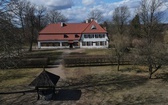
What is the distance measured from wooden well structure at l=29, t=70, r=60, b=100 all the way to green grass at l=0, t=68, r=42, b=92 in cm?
401

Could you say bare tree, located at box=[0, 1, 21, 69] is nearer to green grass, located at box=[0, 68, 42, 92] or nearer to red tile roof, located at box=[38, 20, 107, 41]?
green grass, located at box=[0, 68, 42, 92]

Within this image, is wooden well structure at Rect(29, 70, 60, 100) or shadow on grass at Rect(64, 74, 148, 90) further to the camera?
shadow on grass at Rect(64, 74, 148, 90)

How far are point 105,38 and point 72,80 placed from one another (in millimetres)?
33693

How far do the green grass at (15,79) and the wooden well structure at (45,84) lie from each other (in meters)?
4.01

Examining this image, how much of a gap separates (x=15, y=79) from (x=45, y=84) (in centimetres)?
874

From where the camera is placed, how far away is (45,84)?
1617 centimetres

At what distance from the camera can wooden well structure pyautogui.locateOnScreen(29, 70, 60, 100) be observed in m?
16.2

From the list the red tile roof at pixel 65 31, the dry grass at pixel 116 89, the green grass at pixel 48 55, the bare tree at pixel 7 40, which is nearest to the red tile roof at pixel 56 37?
the red tile roof at pixel 65 31

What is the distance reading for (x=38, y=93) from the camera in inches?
657

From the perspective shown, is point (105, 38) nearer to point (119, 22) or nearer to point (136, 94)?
point (119, 22)

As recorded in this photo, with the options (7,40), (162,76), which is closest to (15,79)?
(7,40)

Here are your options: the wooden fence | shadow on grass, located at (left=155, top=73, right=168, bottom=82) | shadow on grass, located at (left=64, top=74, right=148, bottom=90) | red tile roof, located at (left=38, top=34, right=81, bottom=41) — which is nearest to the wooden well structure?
shadow on grass, located at (left=64, top=74, right=148, bottom=90)

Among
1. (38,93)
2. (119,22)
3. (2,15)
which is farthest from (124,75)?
(119,22)

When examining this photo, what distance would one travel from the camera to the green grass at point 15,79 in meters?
20.3
